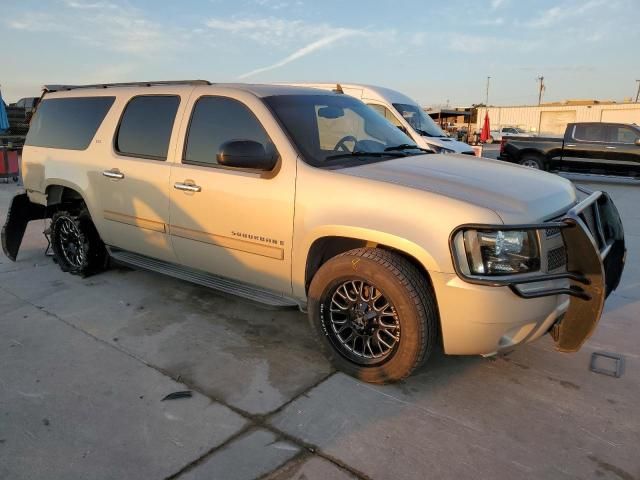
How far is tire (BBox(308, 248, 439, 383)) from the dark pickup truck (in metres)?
12.9

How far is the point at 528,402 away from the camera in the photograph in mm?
3059

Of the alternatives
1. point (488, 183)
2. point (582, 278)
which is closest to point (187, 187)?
point (488, 183)

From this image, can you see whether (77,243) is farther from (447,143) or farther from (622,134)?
(622,134)

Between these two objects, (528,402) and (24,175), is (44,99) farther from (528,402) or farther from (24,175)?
(528,402)

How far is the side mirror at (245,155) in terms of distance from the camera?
3381 millimetres

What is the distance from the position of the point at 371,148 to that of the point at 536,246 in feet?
5.18

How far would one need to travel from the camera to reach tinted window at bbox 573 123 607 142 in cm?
1436

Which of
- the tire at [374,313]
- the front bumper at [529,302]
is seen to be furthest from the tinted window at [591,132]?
the tire at [374,313]

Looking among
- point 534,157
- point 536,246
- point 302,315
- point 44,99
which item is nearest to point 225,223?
point 302,315

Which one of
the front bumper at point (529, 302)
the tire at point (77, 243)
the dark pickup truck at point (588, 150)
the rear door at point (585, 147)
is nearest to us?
the front bumper at point (529, 302)

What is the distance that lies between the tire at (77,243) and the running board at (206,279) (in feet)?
0.90

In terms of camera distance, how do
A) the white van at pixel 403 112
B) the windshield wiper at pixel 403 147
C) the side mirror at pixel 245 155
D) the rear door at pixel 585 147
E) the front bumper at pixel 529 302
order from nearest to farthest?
the front bumper at pixel 529 302 → the side mirror at pixel 245 155 → the windshield wiper at pixel 403 147 → the white van at pixel 403 112 → the rear door at pixel 585 147

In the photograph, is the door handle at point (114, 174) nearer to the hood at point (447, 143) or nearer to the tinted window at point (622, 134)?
the hood at point (447, 143)

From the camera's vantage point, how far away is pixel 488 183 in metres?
3.17
